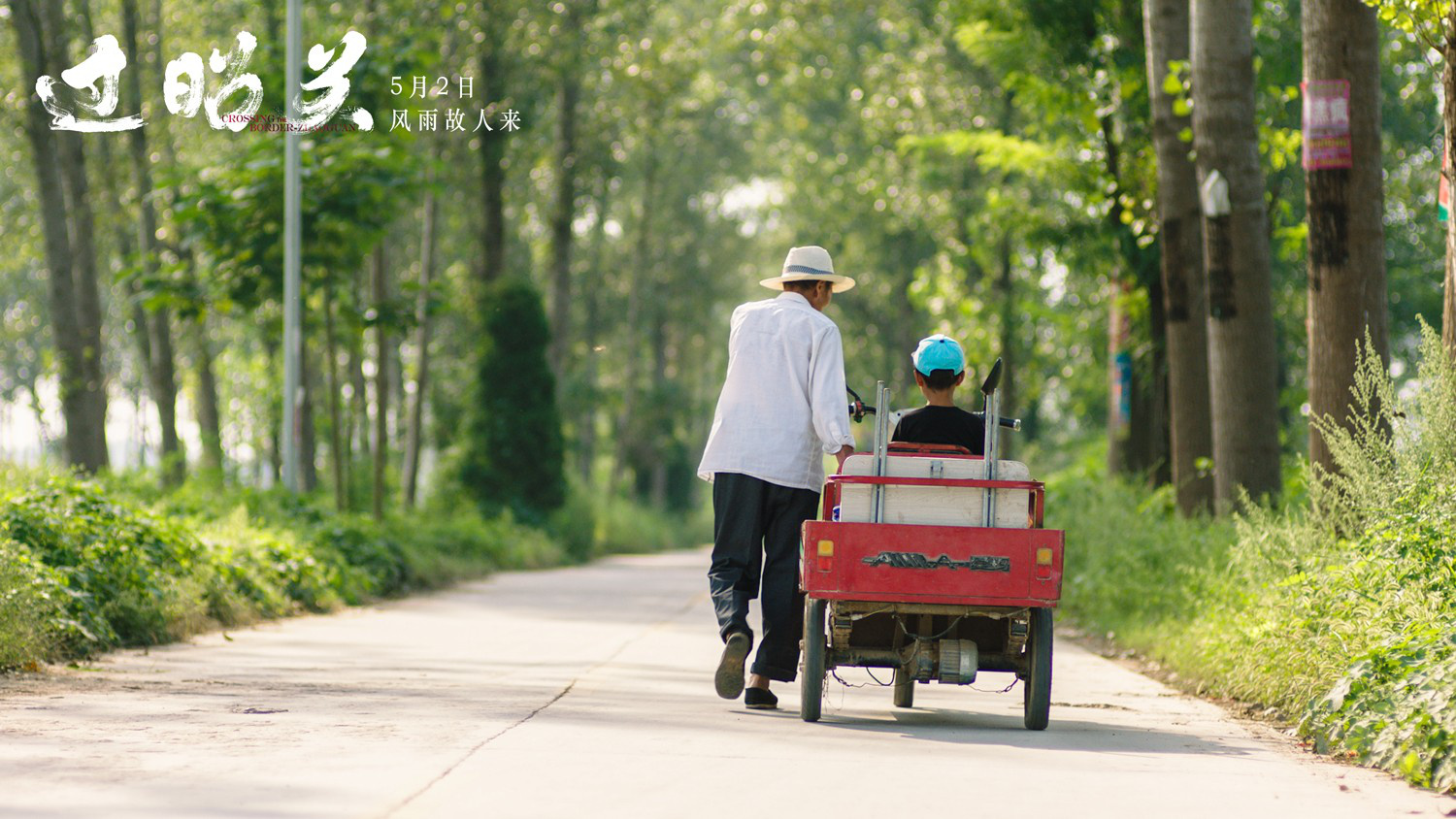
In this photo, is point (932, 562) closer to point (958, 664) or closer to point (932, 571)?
point (932, 571)

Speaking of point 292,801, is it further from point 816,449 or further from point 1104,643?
point 1104,643

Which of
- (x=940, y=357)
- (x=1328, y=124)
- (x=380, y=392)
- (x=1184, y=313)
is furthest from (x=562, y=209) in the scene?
(x=940, y=357)

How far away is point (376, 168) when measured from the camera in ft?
64.3

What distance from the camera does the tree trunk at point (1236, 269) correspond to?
1464cm

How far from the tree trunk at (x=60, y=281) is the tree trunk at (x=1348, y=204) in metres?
14.0

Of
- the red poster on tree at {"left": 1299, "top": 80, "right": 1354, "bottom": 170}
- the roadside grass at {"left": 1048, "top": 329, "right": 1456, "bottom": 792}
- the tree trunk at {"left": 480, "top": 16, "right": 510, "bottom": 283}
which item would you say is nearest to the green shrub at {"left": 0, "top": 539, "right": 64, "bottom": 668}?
the roadside grass at {"left": 1048, "top": 329, "right": 1456, "bottom": 792}

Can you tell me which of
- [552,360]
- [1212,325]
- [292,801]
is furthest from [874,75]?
[292,801]

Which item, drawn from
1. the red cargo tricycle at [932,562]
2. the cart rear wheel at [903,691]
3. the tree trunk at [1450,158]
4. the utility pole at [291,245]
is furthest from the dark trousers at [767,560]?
the utility pole at [291,245]

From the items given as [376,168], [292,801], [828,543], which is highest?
[376,168]

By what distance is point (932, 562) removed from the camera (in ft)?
25.6

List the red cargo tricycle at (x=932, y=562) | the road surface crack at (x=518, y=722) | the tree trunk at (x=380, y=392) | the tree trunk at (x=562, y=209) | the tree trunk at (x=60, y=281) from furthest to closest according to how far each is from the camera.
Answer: the tree trunk at (x=562, y=209)
the tree trunk at (x=380, y=392)
the tree trunk at (x=60, y=281)
the red cargo tricycle at (x=932, y=562)
the road surface crack at (x=518, y=722)

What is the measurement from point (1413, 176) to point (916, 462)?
28102 mm

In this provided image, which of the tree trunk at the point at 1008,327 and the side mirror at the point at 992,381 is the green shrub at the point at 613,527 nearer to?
the tree trunk at the point at 1008,327

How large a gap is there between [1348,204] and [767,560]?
4.94 metres
